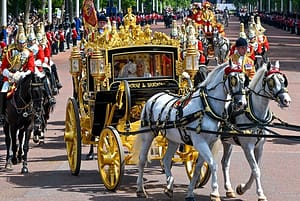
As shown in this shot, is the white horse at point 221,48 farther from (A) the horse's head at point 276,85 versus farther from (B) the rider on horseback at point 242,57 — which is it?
(A) the horse's head at point 276,85

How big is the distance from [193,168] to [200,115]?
70.2 inches

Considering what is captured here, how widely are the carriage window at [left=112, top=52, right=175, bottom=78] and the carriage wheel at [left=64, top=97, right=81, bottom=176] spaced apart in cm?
86

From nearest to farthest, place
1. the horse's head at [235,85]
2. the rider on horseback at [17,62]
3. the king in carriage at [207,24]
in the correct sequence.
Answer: the horse's head at [235,85] < the rider on horseback at [17,62] < the king in carriage at [207,24]

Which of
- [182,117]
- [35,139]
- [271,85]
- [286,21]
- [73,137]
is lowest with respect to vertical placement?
[286,21]

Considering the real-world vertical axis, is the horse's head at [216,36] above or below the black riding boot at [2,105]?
below

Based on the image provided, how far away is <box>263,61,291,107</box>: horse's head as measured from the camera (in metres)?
10.5

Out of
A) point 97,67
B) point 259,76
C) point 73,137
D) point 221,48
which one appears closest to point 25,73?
point 73,137

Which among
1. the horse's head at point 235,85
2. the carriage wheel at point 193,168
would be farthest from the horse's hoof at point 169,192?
the horse's head at point 235,85

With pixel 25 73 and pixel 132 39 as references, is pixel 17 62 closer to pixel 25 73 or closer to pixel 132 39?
pixel 25 73

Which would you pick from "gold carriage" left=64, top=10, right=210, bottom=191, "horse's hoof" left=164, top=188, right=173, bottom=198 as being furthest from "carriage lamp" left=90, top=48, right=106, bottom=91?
"horse's hoof" left=164, top=188, right=173, bottom=198

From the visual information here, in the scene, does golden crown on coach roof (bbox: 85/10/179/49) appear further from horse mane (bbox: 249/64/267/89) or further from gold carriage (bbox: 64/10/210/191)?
horse mane (bbox: 249/64/267/89)

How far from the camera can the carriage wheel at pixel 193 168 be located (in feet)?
40.1

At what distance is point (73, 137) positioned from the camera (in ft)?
45.1

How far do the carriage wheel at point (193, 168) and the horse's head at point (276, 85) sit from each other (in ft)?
6.11
